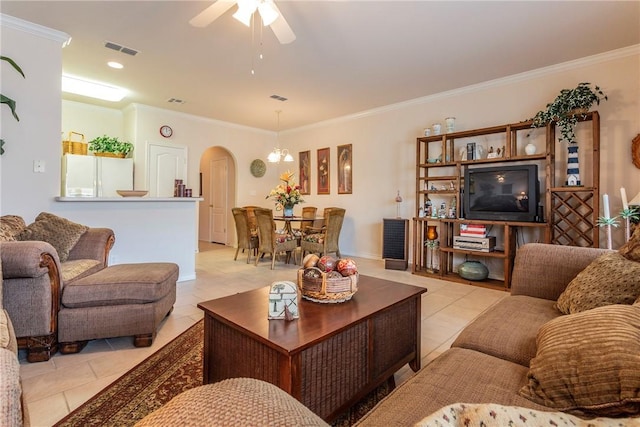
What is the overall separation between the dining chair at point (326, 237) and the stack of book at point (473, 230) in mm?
1818

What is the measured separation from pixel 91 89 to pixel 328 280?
492cm

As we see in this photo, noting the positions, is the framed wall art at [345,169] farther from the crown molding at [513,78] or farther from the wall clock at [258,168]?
the wall clock at [258,168]

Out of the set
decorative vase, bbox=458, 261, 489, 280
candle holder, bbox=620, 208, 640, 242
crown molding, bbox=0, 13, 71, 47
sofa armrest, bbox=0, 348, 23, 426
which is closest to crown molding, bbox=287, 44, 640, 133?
candle holder, bbox=620, 208, 640, 242

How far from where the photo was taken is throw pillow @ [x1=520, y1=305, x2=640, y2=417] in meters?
0.76

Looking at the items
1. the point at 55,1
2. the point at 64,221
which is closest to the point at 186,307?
the point at 64,221

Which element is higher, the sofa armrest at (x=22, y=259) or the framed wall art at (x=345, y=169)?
the framed wall art at (x=345, y=169)

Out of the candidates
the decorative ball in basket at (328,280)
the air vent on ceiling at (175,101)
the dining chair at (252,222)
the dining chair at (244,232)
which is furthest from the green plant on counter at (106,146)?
the decorative ball in basket at (328,280)

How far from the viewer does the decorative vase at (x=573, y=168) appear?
337 cm

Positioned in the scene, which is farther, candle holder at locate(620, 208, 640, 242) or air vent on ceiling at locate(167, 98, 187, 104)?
air vent on ceiling at locate(167, 98, 187, 104)

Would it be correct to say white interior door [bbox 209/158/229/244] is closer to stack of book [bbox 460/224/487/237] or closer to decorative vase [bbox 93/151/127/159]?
decorative vase [bbox 93/151/127/159]

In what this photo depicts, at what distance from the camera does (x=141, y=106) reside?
17.7ft

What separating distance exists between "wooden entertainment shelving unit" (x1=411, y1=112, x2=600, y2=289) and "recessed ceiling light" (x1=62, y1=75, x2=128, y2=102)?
457 cm

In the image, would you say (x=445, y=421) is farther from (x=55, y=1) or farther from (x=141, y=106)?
(x=141, y=106)

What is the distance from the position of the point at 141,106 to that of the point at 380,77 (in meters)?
4.11
